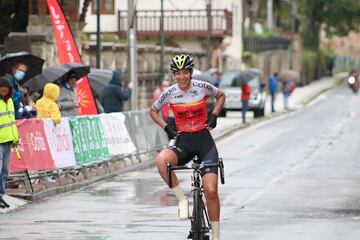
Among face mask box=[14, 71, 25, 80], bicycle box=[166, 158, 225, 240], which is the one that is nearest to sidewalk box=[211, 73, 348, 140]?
face mask box=[14, 71, 25, 80]

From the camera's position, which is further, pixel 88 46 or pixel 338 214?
pixel 88 46

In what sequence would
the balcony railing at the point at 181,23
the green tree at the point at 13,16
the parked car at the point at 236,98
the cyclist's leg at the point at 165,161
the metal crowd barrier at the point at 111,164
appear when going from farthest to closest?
the balcony railing at the point at 181,23, the parked car at the point at 236,98, the green tree at the point at 13,16, the metal crowd barrier at the point at 111,164, the cyclist's leg at the point at 165,161

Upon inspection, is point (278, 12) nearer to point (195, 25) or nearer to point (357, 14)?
point (357, 14)

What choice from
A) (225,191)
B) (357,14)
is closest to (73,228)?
(225,191)

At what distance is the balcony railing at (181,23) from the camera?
2662 inches

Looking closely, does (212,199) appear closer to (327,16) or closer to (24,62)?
(24,62)

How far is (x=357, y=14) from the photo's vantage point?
364 ft

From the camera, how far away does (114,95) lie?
95.1 ft

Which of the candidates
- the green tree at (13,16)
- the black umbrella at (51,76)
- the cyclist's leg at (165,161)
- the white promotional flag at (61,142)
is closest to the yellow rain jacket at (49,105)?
the white promotional flag at (61,142)

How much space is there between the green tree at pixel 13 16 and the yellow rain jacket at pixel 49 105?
42.9 ft

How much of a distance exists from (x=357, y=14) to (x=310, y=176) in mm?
87379

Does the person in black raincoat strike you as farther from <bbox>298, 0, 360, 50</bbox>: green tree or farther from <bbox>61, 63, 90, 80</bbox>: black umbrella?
<bbox>298, 0, 360, 50</bbox>: green tree

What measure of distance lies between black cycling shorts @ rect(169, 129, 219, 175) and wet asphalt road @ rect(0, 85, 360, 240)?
1.55m

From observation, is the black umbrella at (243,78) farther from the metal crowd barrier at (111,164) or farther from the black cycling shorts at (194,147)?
the black cycling shorts at (194,147)
